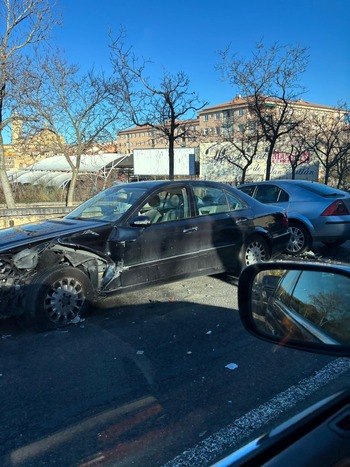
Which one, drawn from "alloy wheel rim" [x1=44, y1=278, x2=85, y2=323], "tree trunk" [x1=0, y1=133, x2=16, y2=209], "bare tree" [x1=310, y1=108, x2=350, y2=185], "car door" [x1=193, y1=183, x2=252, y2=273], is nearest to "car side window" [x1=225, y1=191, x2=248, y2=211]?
"car door" [x1=193, y1=183, x2=252, y2=273]

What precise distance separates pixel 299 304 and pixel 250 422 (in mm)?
1373

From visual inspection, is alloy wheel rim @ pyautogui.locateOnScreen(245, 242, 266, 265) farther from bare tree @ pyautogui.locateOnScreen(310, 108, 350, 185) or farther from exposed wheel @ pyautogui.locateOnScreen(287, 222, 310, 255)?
bare tree @ pyautogui.locateOnScreen(310, 108, 350, 185)

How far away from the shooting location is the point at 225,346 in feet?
13.1

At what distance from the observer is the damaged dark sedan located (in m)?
4.40

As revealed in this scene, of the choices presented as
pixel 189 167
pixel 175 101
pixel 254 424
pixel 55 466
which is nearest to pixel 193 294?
pixel 254 424

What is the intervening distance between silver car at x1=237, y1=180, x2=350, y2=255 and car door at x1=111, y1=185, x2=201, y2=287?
3410mm

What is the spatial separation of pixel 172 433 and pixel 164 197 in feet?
11.5

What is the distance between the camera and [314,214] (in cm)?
812

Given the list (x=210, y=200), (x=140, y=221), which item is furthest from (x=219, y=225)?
(x=140, y=221)

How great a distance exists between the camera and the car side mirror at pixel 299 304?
1564 mm

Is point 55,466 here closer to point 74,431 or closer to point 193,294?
point 74,431

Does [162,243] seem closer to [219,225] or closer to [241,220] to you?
[219,225]

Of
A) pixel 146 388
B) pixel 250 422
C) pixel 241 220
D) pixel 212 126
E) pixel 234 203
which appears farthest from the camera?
pixel 212 126

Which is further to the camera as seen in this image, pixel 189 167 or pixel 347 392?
pixel 189 167
